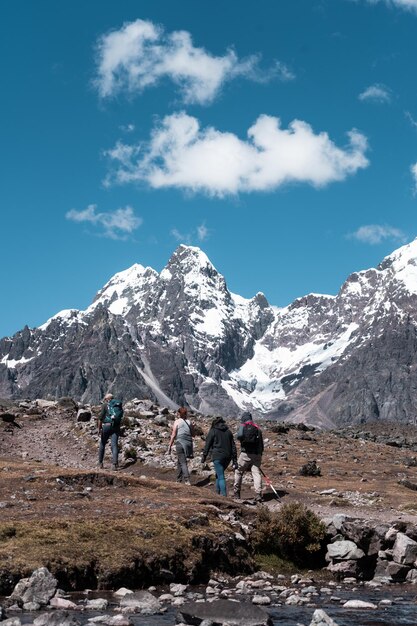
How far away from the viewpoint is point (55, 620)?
1438 centimetres

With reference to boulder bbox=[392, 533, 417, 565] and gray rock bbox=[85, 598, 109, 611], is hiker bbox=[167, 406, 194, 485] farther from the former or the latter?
gray rock bbox=[85, 598, 109, 611]

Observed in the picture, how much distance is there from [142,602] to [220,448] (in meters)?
13.2

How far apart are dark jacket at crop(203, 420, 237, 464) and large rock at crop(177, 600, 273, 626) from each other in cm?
1384

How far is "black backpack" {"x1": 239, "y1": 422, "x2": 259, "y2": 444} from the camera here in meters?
30.0

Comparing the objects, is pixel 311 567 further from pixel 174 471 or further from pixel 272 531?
pixel 174 471

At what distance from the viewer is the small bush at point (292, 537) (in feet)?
76.1

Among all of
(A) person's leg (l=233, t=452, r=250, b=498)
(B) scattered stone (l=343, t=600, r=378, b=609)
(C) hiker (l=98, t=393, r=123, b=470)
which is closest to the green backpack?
(C) hiker (l=98, t=393, r=123, b=470)

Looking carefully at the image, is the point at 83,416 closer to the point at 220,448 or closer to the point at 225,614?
the point at 220,448

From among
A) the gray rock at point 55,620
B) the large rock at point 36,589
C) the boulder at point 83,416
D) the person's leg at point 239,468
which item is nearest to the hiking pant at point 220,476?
the person's leg at point 239,468

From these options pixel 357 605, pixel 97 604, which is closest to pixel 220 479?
pixel 357 605

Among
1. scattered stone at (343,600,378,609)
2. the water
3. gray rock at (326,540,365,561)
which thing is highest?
gray rock at (326,540,365,561)

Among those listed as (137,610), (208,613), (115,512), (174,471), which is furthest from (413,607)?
(174,471)

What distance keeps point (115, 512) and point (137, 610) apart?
20.9ft

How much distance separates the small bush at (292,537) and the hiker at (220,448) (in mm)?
6104
